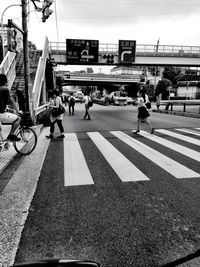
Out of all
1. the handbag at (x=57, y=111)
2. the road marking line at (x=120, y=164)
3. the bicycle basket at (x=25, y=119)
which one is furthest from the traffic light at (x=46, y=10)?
the road marking line at (x=120, y=164)

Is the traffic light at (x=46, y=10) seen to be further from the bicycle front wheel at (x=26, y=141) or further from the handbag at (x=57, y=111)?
the bicycle front wheel at (x=26, y=141)

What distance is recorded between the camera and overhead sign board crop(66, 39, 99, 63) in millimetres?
30120

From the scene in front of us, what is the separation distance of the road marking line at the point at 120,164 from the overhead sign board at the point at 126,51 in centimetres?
2488

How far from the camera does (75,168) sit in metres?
5.46

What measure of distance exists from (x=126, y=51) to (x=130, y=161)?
27.1m

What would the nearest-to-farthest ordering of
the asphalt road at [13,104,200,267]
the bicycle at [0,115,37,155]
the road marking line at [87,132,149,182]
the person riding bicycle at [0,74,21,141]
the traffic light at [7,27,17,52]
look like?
the asphalt road at [13,104,200,267] < the road marking line at [87,132,149,182] < the person riding bicycle at [0,74,21,141] < the bicycle at [0,115,37,155] < the traffic light at [7,27,17,52]

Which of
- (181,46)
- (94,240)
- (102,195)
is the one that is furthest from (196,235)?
(181,46)

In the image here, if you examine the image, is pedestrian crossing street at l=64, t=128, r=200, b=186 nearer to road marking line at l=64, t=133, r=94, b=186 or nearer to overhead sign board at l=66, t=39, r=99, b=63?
road marking line at l=64, t=133, r=94, b=186

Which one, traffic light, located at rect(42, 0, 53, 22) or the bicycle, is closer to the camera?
the bicycle

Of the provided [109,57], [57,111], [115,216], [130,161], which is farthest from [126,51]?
[115,216]

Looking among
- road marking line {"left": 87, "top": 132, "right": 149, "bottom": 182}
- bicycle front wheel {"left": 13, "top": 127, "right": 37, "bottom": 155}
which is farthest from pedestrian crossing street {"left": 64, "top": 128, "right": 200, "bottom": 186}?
bicycle front wheel {"left": 13, "top": 127, "right": 37, "bottom": 155}

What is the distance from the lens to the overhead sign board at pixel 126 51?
30.3 metres

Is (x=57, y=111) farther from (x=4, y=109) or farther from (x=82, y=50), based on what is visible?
(x=82, y=50)

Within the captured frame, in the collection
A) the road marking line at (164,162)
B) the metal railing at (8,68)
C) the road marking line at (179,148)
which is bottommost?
the road marking line at (164,162)
